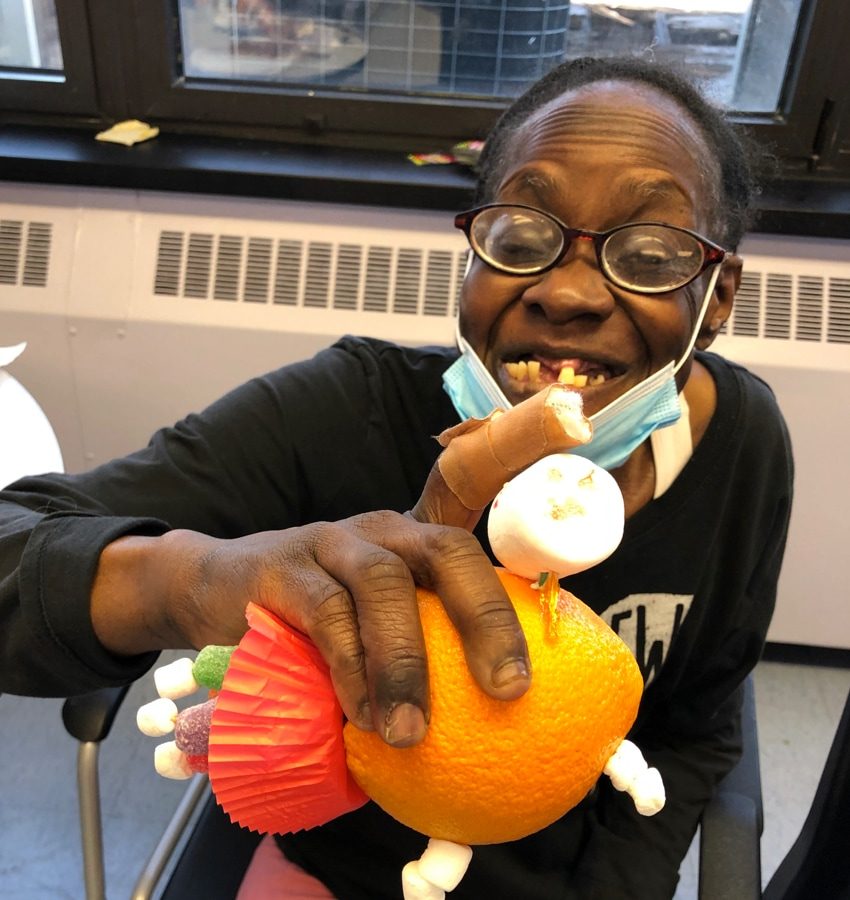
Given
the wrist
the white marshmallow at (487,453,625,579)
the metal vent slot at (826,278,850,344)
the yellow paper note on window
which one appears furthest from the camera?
the yellow paper note on window

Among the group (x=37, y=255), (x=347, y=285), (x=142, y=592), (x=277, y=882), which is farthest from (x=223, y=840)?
(x=37, y=255)

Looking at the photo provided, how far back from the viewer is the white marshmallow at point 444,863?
412 mm

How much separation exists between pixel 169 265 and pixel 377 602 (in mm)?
1421

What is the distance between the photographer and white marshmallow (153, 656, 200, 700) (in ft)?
1.49

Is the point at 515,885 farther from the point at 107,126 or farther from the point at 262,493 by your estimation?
the point at 107,126

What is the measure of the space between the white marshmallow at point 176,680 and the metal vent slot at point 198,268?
4.30 ft

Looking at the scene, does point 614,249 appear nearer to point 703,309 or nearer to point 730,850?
point 703,309

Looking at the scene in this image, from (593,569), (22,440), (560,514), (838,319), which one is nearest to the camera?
(560,514)

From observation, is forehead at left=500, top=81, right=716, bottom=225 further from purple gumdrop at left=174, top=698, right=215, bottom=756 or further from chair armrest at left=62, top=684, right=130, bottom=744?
chair armrest at left=62, top=684, right=130, bottom=744

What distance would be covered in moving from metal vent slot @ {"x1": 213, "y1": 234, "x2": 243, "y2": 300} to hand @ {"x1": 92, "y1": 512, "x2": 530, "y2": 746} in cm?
124

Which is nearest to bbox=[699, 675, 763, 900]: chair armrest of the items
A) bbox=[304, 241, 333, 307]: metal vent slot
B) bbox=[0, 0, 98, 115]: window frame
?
bbox=[304, 241, 333, 307]: metal vent slot

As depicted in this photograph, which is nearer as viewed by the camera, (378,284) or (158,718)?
(158,718)

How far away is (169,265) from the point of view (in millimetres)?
1673

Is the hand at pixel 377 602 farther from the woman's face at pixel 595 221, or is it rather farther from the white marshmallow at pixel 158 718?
the woman's face at pixel 595 221
